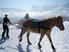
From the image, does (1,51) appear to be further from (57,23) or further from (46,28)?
(57,23)

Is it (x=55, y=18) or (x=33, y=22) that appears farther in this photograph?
(x=33, y=22)

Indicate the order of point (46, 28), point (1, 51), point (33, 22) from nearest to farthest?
point (1, 51)
point (46, 28)
point (33, 22)

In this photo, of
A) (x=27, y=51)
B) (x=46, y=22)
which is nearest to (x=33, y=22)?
(x=46, y=22)

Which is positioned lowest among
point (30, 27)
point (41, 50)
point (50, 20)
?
point (41, 50)

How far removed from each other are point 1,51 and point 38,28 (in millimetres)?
2504

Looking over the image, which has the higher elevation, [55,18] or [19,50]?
[55,18]

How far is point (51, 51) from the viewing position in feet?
22.6

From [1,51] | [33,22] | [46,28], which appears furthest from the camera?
[33,22]

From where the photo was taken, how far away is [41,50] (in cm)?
709

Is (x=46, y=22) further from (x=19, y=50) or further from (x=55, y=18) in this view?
(x=19, y=50)

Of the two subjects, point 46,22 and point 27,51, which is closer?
point 27,51

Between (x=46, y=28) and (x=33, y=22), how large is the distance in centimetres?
100

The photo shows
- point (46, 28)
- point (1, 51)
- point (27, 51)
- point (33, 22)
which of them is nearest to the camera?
point (1, 51)

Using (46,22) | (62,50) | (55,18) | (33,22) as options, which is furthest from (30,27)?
(62,50)
